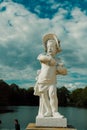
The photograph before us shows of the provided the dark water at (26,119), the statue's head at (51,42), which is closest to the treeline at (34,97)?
the dark water at (26,119)

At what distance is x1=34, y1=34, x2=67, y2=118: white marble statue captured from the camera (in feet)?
37.2

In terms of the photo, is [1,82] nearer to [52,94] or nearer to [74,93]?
[74,93]

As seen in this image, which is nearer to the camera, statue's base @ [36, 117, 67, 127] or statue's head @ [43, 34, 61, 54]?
statue's base @ [36, 117, 67, 127]

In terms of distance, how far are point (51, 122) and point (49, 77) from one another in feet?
4.32

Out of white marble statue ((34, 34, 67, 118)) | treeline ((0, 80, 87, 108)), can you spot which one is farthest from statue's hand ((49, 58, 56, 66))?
treeline ((0, 80, 87, 108))

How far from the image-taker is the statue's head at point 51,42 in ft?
38.0

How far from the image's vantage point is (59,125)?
10.9 m

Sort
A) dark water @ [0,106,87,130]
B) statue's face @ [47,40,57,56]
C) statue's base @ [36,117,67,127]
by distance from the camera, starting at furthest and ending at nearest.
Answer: dark water @ [0,106,87,130] → statue's face @ [47,40,57,56] → statue's base @ [36,117,67,127]

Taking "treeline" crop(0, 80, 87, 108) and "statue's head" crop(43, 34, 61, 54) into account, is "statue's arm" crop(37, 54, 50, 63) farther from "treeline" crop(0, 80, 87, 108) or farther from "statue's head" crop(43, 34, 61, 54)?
"treeline" crop(0, 80, 87, 108)

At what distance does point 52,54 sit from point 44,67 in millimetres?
451

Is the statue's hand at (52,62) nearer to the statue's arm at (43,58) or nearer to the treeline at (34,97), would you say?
the statue's arm at (43,58)

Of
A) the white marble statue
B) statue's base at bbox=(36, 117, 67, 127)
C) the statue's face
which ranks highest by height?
the statue's face

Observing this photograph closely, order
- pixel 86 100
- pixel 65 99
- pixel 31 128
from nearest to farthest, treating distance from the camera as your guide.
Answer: pixel 31 128
pixel 86 100
pixel 65 99

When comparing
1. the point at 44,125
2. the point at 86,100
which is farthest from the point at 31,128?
the point at 86,100
